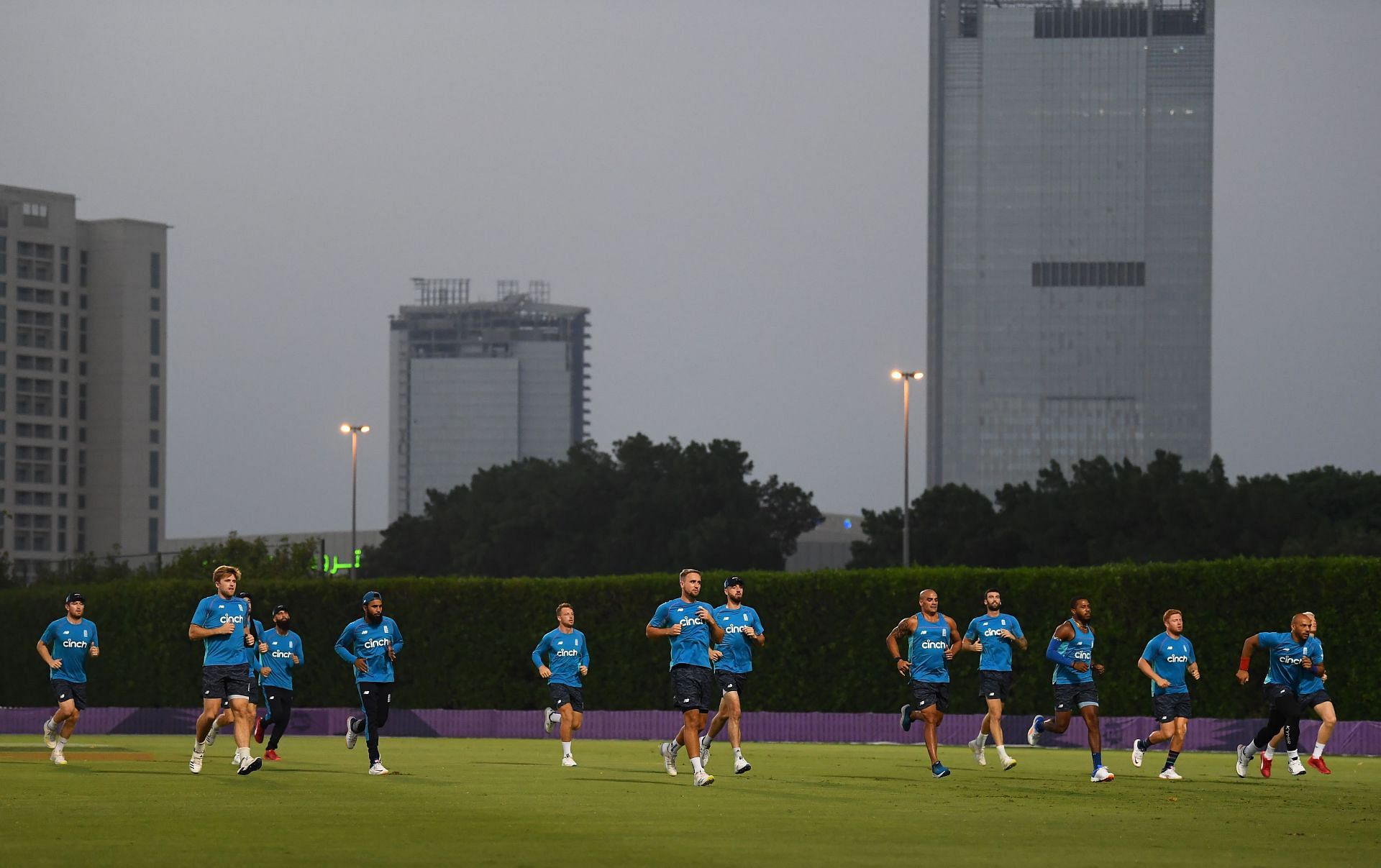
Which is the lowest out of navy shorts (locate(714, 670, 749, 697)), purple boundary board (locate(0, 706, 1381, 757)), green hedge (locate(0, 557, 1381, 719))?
purple boundary board (locate(0, 706, 1381, 757))

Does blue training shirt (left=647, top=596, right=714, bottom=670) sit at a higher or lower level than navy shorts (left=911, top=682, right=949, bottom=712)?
higher

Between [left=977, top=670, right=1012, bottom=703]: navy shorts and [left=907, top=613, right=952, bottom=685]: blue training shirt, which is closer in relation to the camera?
[left=907, top=613, right=952, bottom=685]: blue training shirt

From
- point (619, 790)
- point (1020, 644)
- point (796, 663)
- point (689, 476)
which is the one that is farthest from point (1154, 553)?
point (619, 790)

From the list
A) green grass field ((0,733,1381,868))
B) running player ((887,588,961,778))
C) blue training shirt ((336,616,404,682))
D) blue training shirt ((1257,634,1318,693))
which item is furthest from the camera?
blue training shirt ((1257,634,1318,693))

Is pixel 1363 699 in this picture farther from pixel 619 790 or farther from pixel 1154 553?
pixel 1154 553

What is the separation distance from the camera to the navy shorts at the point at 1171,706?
20.6 meters

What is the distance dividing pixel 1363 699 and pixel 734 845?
2040cm

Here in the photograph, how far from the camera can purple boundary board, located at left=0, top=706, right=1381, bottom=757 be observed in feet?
99.5

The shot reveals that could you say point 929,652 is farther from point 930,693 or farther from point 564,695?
point 564,695

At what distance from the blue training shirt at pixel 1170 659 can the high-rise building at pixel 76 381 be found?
513 ft

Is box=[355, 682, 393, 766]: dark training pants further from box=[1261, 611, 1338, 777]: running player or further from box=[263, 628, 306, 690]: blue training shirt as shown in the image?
box=[1261, 611, 1338, 777]: running player

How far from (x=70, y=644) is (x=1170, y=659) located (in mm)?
12425

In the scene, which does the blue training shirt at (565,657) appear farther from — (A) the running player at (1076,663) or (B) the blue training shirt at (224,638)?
(A) the running player at (1076,663)

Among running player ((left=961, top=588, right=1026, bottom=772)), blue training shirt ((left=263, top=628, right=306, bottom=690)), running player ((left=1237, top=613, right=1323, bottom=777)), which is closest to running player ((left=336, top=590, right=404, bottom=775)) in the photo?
blue training shirt ((left=263, top=628, right=306, bottom=690))
